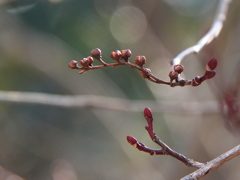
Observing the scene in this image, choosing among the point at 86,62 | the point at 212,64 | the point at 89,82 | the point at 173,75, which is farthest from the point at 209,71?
the point at 89,82

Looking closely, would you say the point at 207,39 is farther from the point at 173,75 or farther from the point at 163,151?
the point at 163,151

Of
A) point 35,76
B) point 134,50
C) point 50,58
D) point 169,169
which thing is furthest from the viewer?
point 35,76

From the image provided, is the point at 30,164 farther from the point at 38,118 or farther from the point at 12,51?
the point at 12,51

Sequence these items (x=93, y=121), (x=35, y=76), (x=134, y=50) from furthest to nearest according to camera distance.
Result: (x=93, y=121)
(x=35, y=76)
(x=134, y=50)

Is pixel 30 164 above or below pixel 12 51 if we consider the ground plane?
below

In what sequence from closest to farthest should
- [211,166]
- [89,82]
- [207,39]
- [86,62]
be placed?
[211,166] < [86,62] < [207,39] < [89,82]

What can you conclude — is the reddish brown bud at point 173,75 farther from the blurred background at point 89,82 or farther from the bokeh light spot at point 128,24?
the bokeh light spot at point 128,24

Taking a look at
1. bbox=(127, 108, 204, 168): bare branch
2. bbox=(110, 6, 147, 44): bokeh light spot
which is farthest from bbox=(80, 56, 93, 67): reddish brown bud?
bbox=(110, 6, 147, 44): bokeh light spot

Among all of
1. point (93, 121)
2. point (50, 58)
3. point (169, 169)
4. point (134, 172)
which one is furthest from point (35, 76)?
point (169, 169)

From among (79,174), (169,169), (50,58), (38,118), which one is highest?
(50,58)
